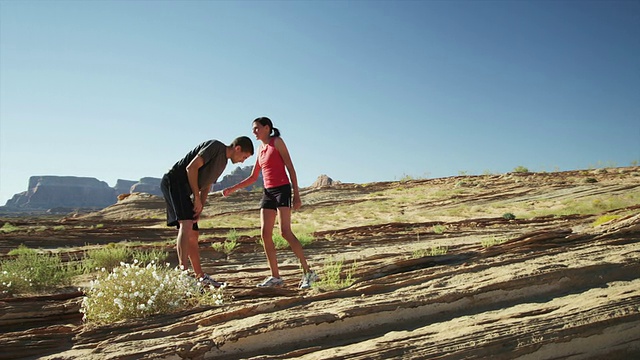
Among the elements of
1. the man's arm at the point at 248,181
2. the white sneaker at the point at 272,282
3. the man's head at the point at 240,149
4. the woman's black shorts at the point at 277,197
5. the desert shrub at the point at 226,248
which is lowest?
the white sneaker at the point at 272,282

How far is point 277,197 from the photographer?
5.16m

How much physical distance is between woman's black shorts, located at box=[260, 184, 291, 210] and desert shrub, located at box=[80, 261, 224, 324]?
1.28 metres

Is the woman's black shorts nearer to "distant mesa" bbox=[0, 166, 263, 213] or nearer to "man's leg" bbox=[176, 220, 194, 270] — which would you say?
"man's leg" bbox=[176, 220, 194, 270]

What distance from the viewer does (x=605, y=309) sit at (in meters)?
3.96

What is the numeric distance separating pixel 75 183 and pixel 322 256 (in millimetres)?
165101

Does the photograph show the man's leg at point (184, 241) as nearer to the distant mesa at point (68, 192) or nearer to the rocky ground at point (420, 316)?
the rocky ground at point (420, 316)

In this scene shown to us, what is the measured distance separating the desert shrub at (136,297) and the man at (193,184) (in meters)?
0.63

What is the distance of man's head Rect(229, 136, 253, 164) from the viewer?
5.16 meters

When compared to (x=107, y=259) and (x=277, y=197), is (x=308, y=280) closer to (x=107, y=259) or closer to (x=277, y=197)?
(x=277, y=197)

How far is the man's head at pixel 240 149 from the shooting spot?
516cm

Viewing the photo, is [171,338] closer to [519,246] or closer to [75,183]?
[519,246]

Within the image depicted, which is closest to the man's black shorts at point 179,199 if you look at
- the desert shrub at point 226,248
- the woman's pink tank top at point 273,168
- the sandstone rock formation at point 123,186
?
the woman's pink tank top at point 273,168

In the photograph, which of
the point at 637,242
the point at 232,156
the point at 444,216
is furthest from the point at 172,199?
the point at 444,216

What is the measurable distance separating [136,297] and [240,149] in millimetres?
1944
